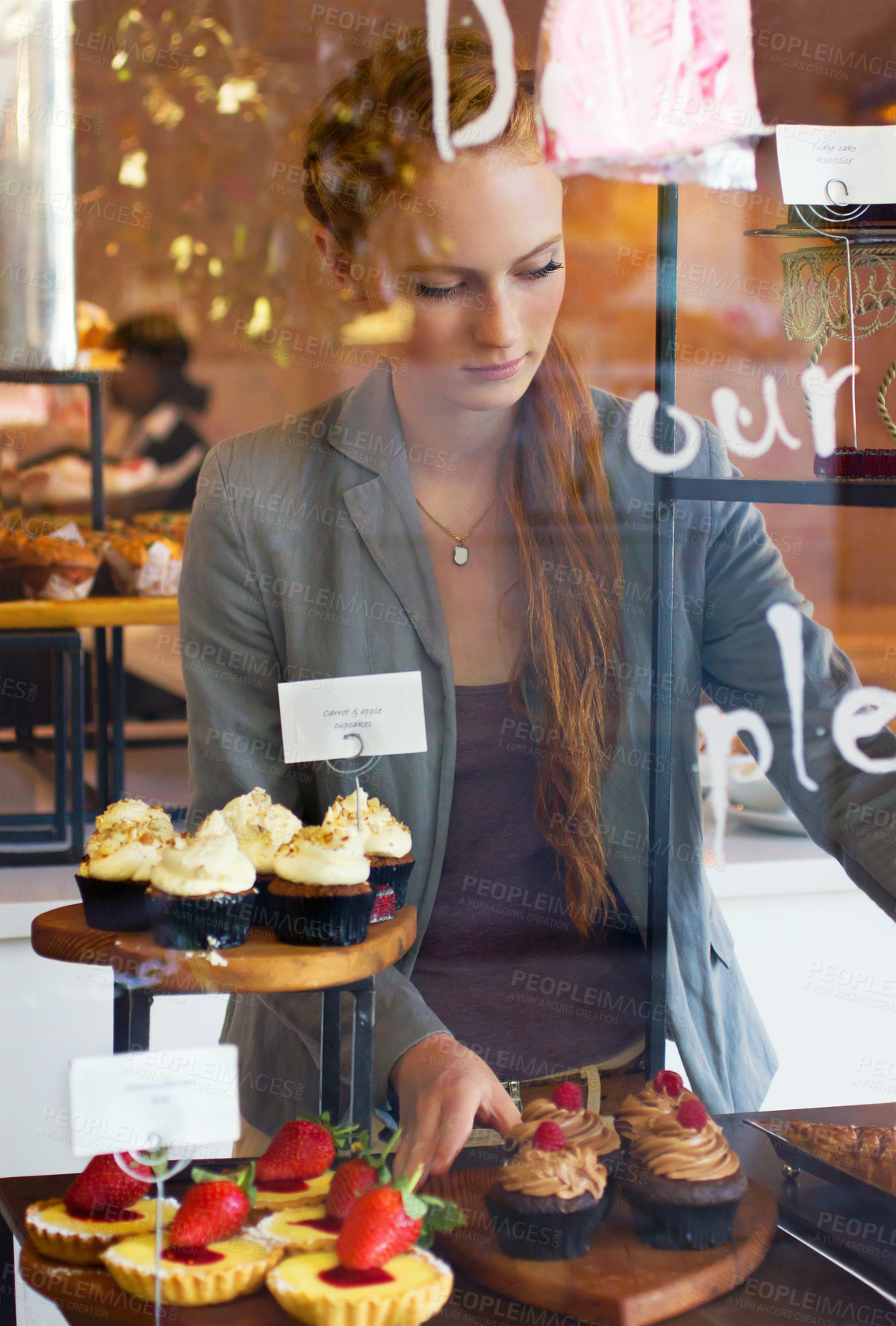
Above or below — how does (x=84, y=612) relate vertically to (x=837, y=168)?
below

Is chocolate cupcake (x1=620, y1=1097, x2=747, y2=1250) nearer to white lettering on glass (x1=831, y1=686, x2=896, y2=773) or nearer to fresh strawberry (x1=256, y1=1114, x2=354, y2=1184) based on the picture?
fresh strawberry (x1=256, y1=1114, x2=354, y2=1184)

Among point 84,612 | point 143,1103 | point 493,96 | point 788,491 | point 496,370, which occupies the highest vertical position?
point 493,96

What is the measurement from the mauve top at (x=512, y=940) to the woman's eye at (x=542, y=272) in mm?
360

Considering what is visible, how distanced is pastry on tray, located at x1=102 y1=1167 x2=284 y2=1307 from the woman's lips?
71 cm

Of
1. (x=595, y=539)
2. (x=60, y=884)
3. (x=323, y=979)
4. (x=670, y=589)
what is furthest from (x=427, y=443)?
(x=60, y=884)

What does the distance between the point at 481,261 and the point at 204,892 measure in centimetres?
56

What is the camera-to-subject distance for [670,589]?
1.06m

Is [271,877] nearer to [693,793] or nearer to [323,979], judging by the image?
[323,979]

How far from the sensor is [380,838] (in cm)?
107

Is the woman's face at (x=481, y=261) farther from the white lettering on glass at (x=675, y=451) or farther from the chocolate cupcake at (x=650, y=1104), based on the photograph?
the chocolate cupcake at (x=650, y=1104)

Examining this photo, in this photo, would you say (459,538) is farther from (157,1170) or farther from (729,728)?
(157,1170)

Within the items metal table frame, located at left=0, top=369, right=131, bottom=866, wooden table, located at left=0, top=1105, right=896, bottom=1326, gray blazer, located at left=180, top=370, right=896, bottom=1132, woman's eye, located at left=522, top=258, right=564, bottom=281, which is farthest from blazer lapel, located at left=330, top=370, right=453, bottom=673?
metal table frame, located at left=0, top=369, right=131, bottom=866

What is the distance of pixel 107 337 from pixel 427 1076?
109 inches

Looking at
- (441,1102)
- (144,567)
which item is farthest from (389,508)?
(144,567)
